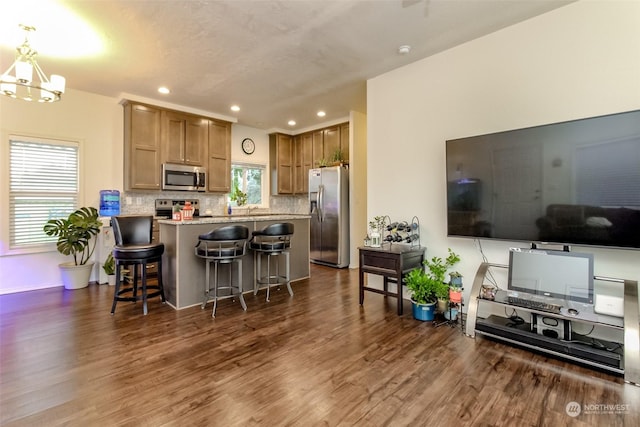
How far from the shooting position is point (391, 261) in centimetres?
323

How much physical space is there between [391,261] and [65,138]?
504 cm

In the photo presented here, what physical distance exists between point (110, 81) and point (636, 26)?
5.66m

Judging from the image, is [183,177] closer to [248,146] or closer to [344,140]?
[248,146]

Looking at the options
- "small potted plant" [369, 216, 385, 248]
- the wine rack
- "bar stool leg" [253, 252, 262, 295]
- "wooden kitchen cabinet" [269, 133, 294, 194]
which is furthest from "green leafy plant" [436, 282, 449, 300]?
"wooden kitchen cabinet" [269, 133, 294, 194]

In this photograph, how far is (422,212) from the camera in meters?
3.54

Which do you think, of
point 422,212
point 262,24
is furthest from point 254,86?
point 422,212

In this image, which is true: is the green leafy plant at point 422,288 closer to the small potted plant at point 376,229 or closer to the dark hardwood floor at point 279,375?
the dark hardwood floor at point 279,375

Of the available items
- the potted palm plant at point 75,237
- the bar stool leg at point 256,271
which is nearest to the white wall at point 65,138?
the potted palm plant at point 75,237

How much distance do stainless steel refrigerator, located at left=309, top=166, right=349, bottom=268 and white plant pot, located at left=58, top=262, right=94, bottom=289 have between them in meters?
3.78

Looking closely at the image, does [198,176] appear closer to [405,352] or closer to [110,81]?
[110,81]

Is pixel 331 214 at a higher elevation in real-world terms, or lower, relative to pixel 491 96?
lower

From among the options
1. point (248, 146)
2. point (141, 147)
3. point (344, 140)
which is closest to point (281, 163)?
point (248, 146)

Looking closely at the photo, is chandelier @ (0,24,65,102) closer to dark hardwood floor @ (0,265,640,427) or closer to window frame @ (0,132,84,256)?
window frame @ (0,132,84,256)

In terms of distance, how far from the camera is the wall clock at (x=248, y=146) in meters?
6.50
